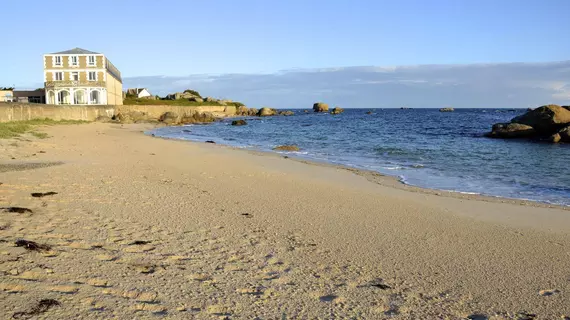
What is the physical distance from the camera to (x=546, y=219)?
874 cm

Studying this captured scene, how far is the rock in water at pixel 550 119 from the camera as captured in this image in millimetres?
33844

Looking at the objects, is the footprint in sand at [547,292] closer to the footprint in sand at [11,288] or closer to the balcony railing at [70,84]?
the footprint in sand at [11,288]

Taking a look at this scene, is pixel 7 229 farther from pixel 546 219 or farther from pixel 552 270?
pixel 546 219

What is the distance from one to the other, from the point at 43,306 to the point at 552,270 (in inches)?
246

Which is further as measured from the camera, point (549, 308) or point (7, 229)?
point (7, 229)

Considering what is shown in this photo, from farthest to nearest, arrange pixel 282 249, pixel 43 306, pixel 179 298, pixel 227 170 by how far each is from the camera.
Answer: pixel 227 170 → pixel 282 249 → pixel 179 298 → pixel 43 306

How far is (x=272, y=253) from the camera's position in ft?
20.2

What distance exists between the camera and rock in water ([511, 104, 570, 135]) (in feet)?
111

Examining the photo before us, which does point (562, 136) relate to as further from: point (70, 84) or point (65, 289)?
point (70, 84)

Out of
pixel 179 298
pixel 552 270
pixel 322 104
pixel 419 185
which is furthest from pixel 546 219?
pixel 322 104

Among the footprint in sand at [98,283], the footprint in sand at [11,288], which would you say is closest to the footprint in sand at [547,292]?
Answer: the footprint in sand at [98,283]

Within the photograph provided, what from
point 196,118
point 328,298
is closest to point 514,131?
point 328,298

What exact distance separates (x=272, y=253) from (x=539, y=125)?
117 feet

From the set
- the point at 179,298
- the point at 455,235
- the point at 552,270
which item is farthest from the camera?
the point at 455,235
